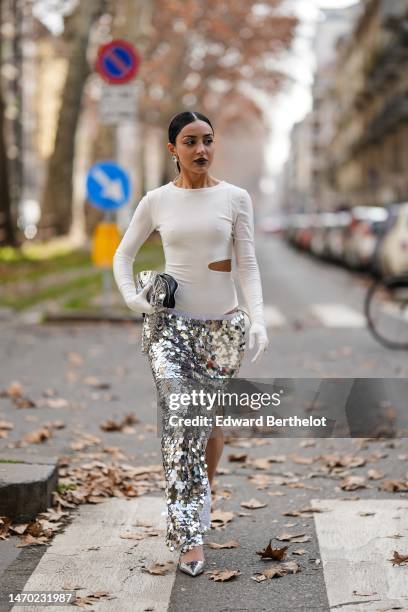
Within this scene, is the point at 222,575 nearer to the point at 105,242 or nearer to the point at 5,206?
the point at 105,242

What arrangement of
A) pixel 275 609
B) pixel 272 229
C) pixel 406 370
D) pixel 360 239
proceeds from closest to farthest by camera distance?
pixel 275 609 → pixel 406 370 → pixel 360 239 → pixel 272 229

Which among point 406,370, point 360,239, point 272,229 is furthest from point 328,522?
point 272,229

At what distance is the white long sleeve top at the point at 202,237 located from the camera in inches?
186

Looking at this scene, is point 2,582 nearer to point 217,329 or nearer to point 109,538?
point 109,538

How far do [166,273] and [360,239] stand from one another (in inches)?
935

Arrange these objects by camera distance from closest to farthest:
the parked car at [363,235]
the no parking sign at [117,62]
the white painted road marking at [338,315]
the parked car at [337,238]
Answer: the no parking sign at [117,62] < the white painted road marking at [338,315] < the parked car at [363,235] < the parked car at [337,238]

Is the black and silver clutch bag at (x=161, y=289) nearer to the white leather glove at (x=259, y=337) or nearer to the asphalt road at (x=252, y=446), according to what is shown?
the white leather glove at (x=259, y=337)

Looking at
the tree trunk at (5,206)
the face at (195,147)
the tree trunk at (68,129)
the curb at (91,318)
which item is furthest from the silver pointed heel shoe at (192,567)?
the tree trunk at (68,129)

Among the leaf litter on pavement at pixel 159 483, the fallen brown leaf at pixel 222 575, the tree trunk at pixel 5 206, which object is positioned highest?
the fallen brown leaf at pixel 222 575

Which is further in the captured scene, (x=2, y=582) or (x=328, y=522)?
(x=328, y=522)

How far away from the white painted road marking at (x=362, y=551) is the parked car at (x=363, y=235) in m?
20.7

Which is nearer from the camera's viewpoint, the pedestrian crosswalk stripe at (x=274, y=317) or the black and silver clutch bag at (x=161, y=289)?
the black and silver clutch bag at (x=161, y=289)

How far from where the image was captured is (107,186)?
14.1m

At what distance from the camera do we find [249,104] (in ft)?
153
